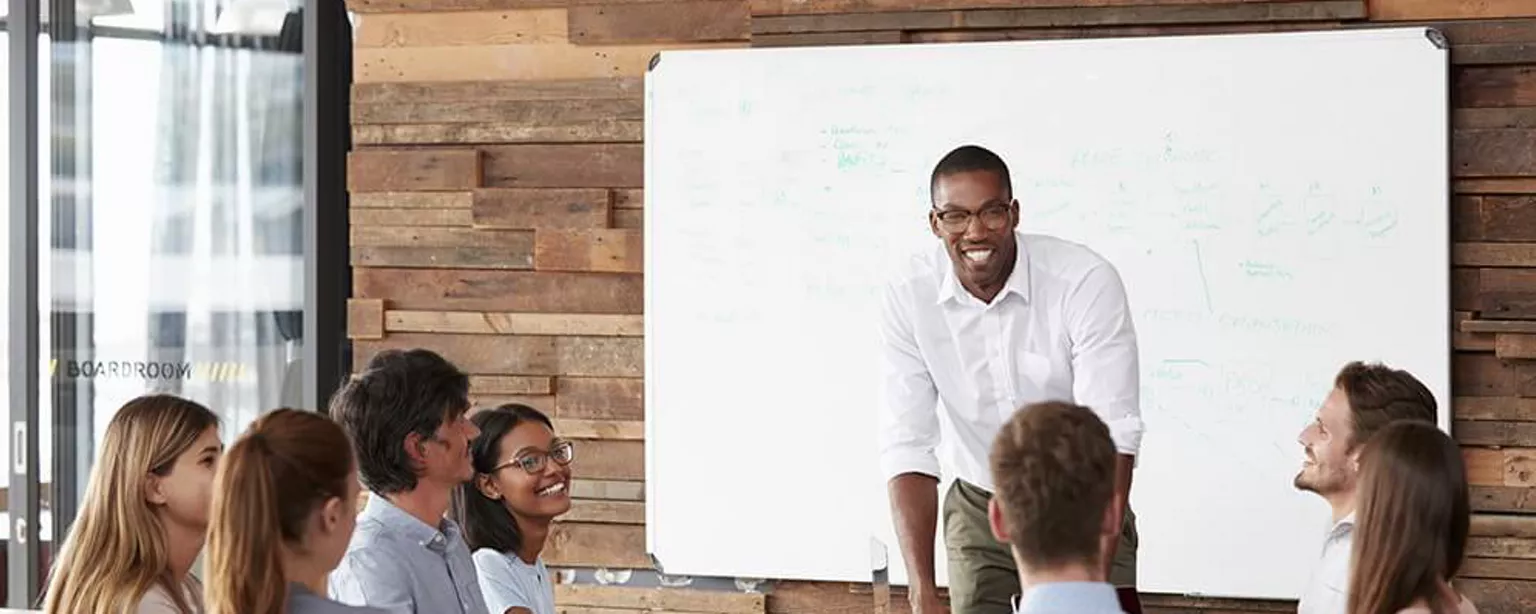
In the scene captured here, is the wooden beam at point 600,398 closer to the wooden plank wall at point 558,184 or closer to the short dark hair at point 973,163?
the wooden plank wall at point 558,184

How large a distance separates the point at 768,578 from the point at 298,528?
9.23 feet

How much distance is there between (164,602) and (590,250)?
243cm

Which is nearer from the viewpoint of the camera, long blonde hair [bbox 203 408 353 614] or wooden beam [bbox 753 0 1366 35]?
long blonde hair [bbox 203 408 353 614]

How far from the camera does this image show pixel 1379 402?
321 cm

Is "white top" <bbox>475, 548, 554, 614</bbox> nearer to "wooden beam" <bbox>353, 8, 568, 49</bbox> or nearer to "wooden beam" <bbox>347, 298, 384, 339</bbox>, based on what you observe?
"wooden beam" <bbox>347, 298, 384, 339</bbox>

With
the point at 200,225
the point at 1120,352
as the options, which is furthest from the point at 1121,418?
the point at 200,225

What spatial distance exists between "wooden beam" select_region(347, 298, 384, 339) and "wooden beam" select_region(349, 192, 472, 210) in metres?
0.26

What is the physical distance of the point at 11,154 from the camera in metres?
5.76

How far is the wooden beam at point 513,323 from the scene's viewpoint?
520 cm

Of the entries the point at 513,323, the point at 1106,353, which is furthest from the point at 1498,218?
the point at 513,323

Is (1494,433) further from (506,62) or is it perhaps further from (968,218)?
(506,62)

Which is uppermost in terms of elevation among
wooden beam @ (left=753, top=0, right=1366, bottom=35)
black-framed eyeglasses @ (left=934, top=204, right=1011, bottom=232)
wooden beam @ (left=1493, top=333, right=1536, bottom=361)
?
wooden beam @ (left=753, top=0, right=1366, bottom=35)

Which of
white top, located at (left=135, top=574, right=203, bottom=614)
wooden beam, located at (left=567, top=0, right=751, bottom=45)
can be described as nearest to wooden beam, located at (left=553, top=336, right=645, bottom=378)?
wooden beam, located at (left=567, top=0, right=751, bottom=45)

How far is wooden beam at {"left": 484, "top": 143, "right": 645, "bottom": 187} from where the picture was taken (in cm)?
518
